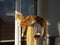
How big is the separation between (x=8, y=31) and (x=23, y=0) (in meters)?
0.84

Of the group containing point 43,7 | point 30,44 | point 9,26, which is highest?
point 43,7

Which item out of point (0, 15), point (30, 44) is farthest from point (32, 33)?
point (0, 15)

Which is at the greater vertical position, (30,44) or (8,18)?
(8,18)

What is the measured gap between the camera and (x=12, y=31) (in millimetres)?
5289

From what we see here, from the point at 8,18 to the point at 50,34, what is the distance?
1124 mm

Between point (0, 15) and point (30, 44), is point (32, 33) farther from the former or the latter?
point (0, 15)

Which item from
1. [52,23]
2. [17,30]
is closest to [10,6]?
[17,30]

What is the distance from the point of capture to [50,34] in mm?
5430

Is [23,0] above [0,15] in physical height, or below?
above

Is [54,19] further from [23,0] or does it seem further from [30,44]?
[30,44]

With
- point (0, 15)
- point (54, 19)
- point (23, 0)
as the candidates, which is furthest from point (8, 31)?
point (54, 19)

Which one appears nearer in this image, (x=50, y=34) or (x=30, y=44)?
(x=30, y=44)

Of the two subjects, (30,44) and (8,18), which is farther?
(8,18)

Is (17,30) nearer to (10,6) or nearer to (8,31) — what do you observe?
(8,31)
